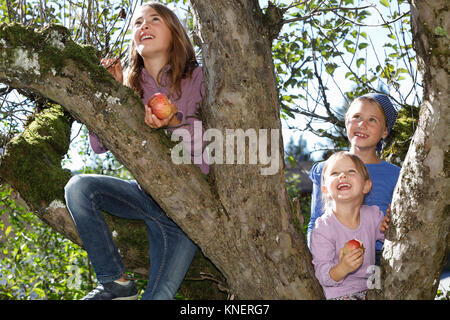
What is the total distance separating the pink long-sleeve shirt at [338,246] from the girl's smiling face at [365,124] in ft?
1.91

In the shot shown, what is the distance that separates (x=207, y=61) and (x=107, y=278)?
127cm

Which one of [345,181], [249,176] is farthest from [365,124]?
[249,176]

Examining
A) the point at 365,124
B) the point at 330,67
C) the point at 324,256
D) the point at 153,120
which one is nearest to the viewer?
the point at 153,120

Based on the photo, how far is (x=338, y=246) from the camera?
2.66 m

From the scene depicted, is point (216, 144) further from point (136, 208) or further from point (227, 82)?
point (136, 208)

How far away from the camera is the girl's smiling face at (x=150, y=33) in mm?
2879

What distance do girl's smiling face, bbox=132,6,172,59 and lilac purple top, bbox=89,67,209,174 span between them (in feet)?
0.47

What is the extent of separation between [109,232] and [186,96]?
0.89m

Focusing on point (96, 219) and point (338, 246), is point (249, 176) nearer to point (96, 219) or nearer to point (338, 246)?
point (338, 246)

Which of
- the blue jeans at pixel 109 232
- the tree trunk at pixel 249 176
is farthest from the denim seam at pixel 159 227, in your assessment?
the tree trunk at pixel 249 176

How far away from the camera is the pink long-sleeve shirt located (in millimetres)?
2580

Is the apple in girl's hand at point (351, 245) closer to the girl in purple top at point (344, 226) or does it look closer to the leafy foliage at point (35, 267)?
the girl in purple top at point (344, 226)

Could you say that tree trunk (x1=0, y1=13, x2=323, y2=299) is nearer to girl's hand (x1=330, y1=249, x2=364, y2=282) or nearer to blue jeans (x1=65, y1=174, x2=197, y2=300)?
girl's hand (x1=330, y1=249, x2=364, y2=282)

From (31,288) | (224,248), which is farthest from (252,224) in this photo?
(31,288)
